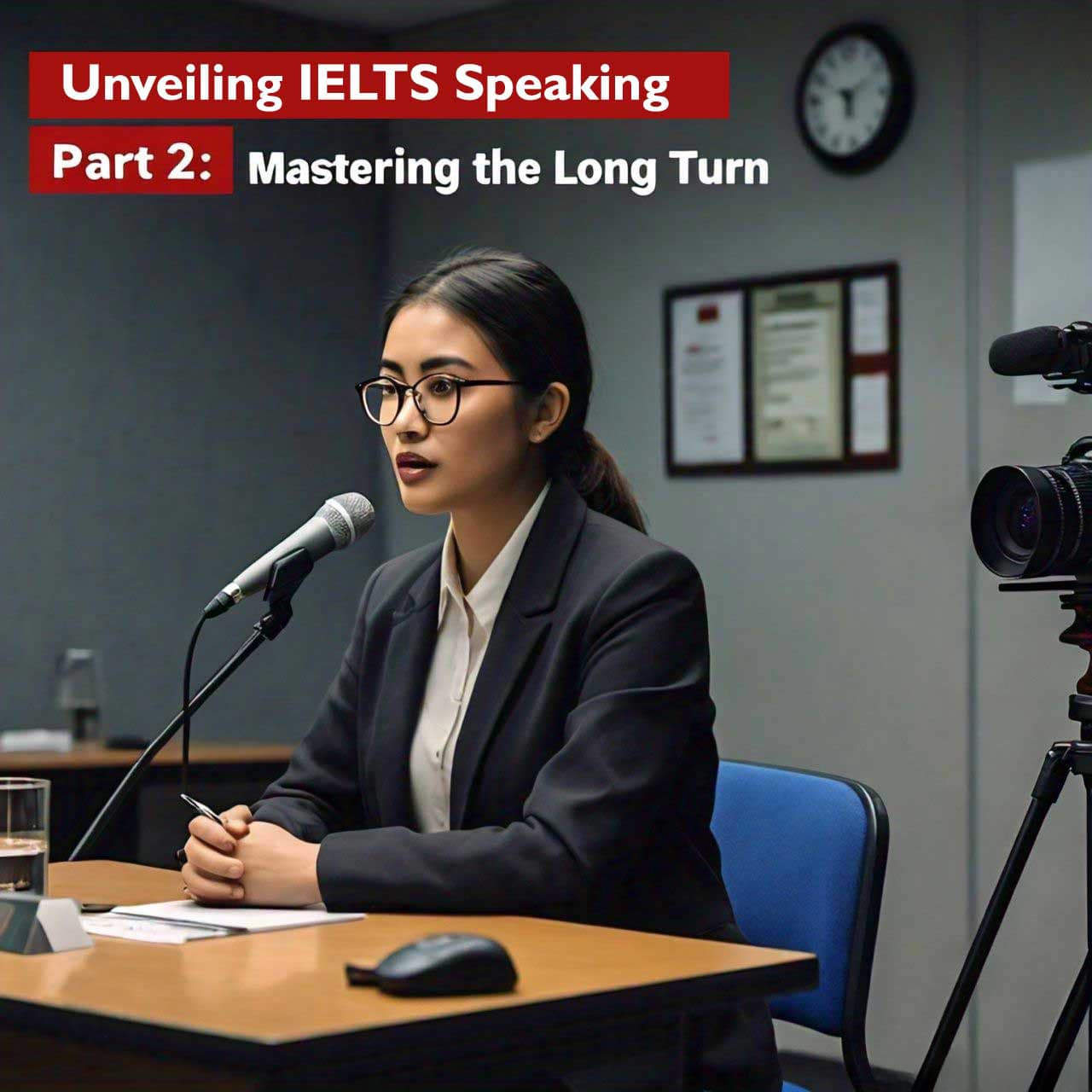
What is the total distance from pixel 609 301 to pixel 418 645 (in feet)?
8.91

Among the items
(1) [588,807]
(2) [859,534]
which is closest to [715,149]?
(2) [859,534]

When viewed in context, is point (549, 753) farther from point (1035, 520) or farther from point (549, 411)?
point (1035, 520)

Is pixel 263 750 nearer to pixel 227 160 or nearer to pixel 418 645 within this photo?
pixel 227 160

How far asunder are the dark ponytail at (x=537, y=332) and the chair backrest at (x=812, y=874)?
1.25 feet

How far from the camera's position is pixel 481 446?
1935 millimetres

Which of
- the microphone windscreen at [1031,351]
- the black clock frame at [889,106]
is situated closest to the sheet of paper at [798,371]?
the black clock frame at [889,106]

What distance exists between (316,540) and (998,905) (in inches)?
45.6

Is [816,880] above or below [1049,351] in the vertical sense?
below

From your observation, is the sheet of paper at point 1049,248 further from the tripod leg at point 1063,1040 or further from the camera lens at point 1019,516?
the tripod leg at point 1063,1040

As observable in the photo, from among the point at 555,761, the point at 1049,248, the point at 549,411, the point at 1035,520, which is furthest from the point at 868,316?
the point at 555,761

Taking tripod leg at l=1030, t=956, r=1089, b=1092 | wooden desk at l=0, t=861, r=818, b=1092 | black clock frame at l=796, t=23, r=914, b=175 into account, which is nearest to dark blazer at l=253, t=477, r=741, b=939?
wooden desk at l=0, t=861, r=818, b=1092

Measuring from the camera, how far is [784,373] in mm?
4152

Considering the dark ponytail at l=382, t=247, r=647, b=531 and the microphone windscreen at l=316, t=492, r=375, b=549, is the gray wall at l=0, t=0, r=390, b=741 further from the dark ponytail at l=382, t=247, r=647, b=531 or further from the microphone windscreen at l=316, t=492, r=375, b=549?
the microphone windscreen at l=316, t=492, r=375, b=549

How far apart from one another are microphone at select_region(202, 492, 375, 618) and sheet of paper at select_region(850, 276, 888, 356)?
2252 mm
